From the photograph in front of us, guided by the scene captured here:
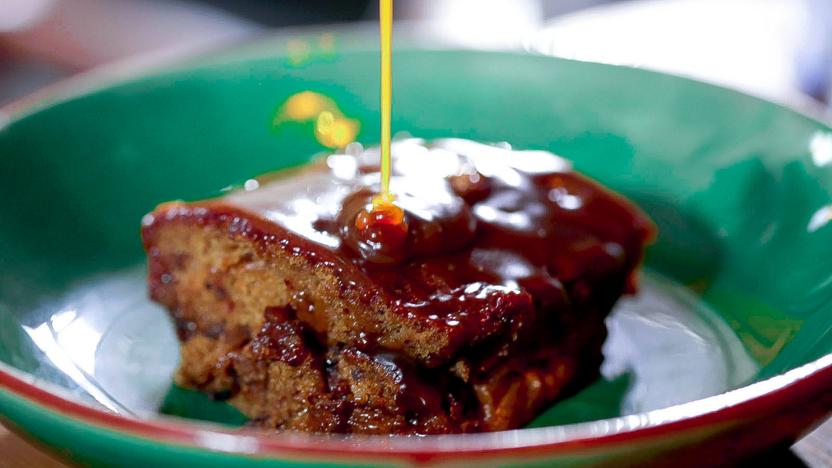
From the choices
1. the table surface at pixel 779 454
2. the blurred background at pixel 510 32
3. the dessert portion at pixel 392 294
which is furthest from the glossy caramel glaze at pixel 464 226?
the blurred background at pixel 510 32

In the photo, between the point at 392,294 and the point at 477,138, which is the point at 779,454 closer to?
the point at 392,294

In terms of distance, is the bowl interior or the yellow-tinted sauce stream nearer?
the yellow-tinted sauce stream

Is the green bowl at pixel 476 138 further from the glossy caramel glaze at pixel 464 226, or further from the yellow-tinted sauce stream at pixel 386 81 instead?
the yellow-tinted sauce stream at pixel 386 81

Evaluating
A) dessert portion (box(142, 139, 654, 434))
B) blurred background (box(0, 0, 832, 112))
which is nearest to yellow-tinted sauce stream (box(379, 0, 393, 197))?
dessert portion (box(142, 139, 654, 434))

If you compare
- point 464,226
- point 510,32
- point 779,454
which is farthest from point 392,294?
point 510,32

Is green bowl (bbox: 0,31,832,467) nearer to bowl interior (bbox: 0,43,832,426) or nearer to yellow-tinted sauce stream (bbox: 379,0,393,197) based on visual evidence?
bowl interior (bbox: 0,43,832,426)

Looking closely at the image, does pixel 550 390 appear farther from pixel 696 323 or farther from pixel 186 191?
pixel 186 191

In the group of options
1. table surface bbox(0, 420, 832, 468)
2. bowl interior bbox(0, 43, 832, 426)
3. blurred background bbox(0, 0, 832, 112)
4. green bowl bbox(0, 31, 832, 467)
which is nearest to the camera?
green bowl bbox(0, 31, 832, 467)

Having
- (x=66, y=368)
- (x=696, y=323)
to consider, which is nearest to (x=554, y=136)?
(x=696, y=323)

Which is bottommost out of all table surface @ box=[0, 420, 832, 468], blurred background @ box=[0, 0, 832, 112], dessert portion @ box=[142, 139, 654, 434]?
table surface @ box=[0, 420, 832, 468]
